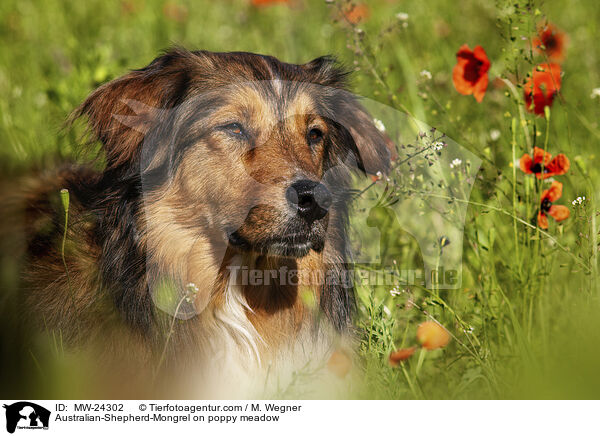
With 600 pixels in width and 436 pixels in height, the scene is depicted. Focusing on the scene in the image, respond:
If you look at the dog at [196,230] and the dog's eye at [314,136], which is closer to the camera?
the dog at [196,230]

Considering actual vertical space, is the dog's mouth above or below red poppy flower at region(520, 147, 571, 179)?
below

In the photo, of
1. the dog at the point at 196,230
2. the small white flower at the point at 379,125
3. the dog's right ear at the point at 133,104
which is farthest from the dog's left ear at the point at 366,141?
the dog's right ear at the point at 133,104

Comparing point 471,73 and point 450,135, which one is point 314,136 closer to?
point 471,73

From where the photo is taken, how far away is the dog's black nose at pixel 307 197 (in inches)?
101

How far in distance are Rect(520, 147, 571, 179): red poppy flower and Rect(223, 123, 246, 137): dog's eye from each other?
1237mm

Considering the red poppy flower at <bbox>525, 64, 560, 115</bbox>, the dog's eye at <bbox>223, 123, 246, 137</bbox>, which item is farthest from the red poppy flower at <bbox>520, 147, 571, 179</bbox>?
the dog's eye at <bbox>223, 123, 246, 137</bbox>

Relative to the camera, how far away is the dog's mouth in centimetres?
266

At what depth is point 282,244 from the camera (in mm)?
2666

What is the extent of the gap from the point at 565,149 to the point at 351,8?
152 centimetres

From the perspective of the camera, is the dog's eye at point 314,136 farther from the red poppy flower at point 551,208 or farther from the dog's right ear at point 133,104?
the red poppy flower at point 551,208

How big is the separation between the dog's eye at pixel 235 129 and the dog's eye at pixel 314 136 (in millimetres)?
330

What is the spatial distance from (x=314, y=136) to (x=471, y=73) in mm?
828

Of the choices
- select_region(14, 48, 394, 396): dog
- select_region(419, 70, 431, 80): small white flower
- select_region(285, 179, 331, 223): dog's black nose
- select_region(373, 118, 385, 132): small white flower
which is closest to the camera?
select_region(285, 179, 331, 223): dog's black nose
